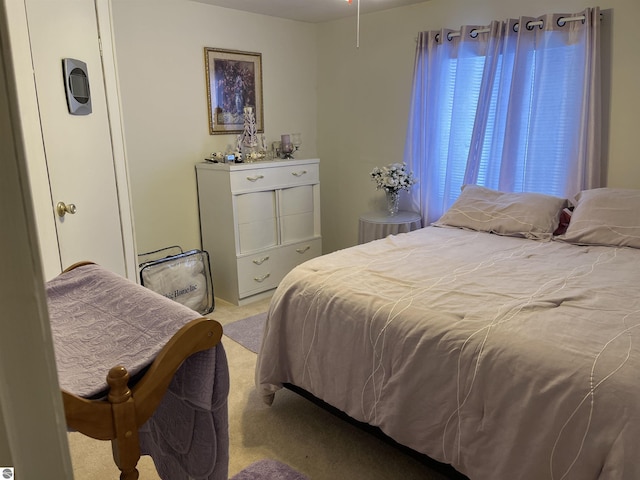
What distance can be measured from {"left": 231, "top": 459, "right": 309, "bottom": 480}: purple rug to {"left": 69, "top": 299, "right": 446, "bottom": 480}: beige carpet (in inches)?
1.7

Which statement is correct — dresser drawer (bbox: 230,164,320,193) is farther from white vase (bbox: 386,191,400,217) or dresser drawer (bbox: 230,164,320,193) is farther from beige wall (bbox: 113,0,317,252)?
white vase (bbox: 386,191,400,217)

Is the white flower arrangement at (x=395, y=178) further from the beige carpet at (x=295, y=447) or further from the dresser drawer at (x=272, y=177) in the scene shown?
the beige carpet at (x=295, y=447)

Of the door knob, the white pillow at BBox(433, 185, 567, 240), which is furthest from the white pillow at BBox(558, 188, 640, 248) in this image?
the door knob

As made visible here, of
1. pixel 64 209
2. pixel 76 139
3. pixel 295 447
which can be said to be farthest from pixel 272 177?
pixel 295 447

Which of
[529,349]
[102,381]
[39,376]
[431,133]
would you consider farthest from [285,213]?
[39,376]

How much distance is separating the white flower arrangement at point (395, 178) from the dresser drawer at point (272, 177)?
0.56 m

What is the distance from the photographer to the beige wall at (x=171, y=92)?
3.35 metres

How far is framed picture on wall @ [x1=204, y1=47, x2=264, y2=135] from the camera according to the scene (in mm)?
3762

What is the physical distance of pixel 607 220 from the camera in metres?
2.67

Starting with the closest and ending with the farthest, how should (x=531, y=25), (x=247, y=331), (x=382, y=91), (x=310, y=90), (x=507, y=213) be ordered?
(x=507, y=213), (x=531, y=25), (x=247, y=331), (x=382, y=91), (x=310, y=90)

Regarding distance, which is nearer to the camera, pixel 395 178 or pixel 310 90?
pixel 395 178

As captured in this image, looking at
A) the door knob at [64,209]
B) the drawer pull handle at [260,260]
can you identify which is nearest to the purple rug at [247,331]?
the drawer pull handle at [260,260]

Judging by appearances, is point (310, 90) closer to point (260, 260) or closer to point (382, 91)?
point (382, 91)

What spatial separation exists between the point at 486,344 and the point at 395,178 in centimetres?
232
